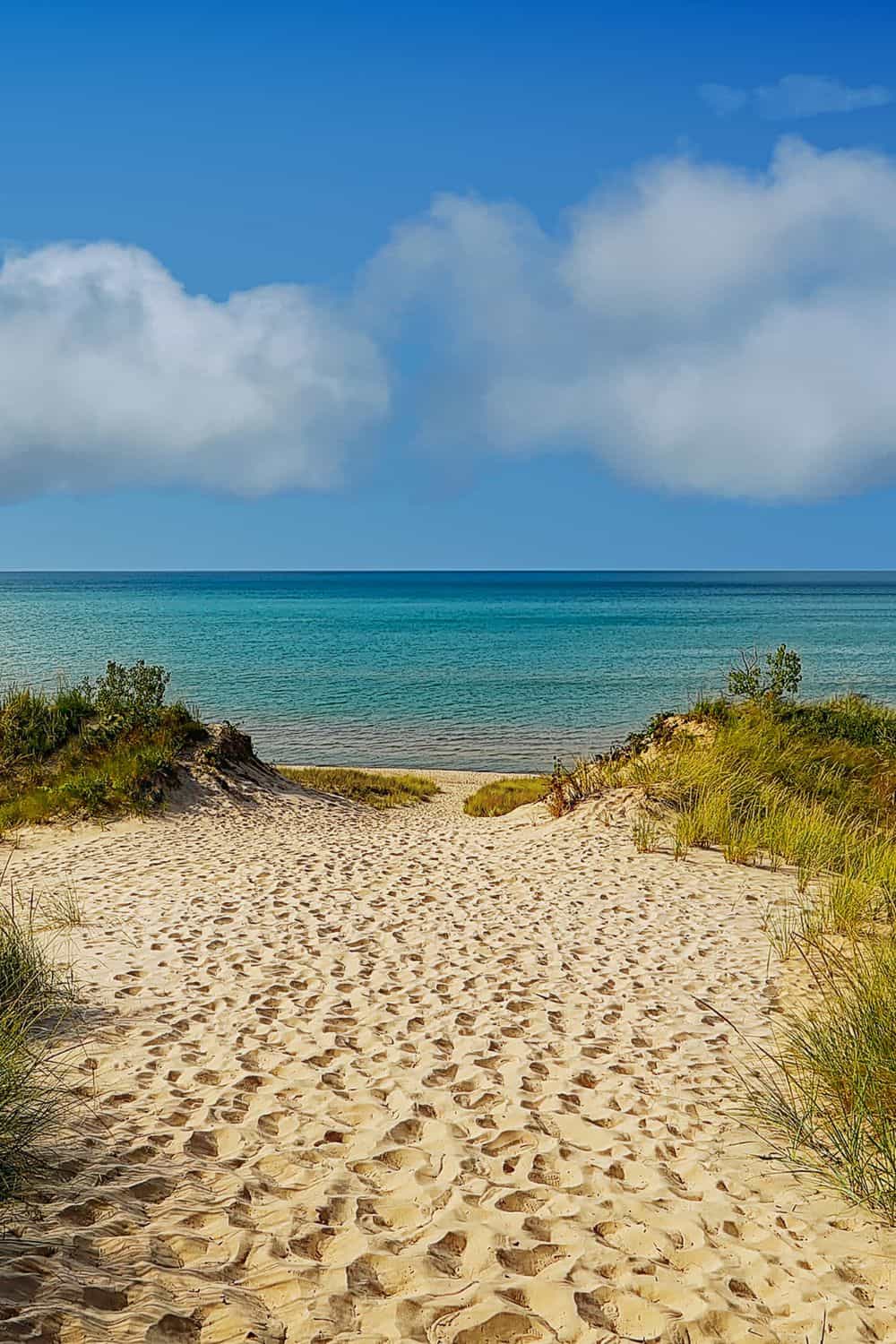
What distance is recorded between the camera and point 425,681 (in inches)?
1790

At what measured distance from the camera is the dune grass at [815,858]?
16.2 ft

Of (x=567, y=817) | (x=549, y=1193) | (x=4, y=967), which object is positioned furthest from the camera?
(x=567, y=817)

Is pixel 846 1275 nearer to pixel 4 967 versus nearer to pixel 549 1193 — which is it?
pixel 549 1193

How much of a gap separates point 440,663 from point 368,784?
3134 cm

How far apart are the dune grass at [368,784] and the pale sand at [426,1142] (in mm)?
10192

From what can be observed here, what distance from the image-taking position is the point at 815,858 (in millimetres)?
11703

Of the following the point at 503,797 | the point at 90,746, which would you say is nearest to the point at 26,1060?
the point at 90,746

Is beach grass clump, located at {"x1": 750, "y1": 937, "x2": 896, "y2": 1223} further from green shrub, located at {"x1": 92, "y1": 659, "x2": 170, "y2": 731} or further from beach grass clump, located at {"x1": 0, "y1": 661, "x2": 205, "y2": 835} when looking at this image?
green shrub, located at {"x1": 92, "y1": 659, "x2": 170, "y2": 731}

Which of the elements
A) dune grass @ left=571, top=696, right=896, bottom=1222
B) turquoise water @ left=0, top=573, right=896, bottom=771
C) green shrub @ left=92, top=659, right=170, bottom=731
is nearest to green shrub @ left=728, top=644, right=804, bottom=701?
dune grass @ left=571, top=696, right=896, bottom=1222

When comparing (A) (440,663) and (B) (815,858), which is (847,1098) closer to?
(B) (815,858)

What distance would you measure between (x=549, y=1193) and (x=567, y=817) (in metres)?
10.4

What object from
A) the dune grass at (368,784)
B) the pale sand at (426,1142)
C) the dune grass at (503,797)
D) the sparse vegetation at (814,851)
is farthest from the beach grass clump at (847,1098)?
the dune grass at (368,784)

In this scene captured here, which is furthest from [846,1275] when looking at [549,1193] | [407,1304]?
[407,1304]

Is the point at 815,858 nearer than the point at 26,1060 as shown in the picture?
No
